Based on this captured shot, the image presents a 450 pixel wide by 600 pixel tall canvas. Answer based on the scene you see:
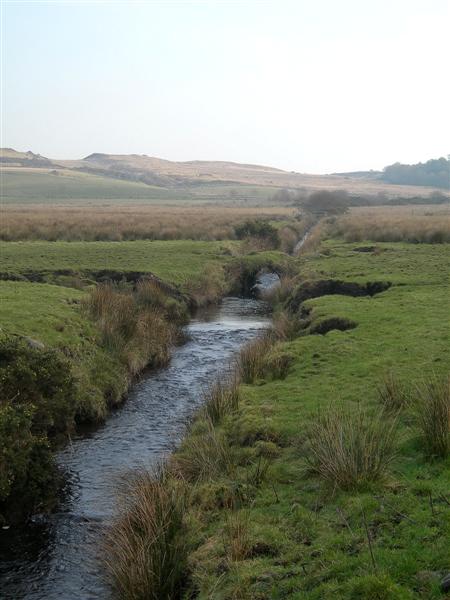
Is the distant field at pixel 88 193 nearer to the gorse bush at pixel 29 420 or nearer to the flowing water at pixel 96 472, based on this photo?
the flowing water at pixel 96 472

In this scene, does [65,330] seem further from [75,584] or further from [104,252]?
[104,252]

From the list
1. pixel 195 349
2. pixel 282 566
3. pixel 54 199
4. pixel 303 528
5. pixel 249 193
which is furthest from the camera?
pixel 249 193

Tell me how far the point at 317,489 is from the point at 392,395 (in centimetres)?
361

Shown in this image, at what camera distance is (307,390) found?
46.4 feet

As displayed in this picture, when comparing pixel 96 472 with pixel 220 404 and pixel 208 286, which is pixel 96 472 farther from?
pixel 208 286

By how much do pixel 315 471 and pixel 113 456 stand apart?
16.8ft

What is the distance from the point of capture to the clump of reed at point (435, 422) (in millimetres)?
9656

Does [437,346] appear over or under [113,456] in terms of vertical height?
over

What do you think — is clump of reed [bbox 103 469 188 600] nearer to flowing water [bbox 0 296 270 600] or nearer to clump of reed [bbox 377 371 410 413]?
flowing water [bbox 0 296 270 600]

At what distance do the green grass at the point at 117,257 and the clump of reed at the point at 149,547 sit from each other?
75.9 feet

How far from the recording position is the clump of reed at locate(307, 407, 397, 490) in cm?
912

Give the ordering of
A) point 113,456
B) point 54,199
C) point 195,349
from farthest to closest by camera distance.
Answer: point 54,199, point 195,349, point 113,456

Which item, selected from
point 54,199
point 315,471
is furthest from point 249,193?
point 315,471

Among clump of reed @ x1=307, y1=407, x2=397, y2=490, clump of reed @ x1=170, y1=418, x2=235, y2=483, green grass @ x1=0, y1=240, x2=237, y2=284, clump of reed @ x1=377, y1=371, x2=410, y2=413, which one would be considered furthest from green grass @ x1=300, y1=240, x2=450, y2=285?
clump of reed @ x1=307, y1=407, x2=397, y2=490
